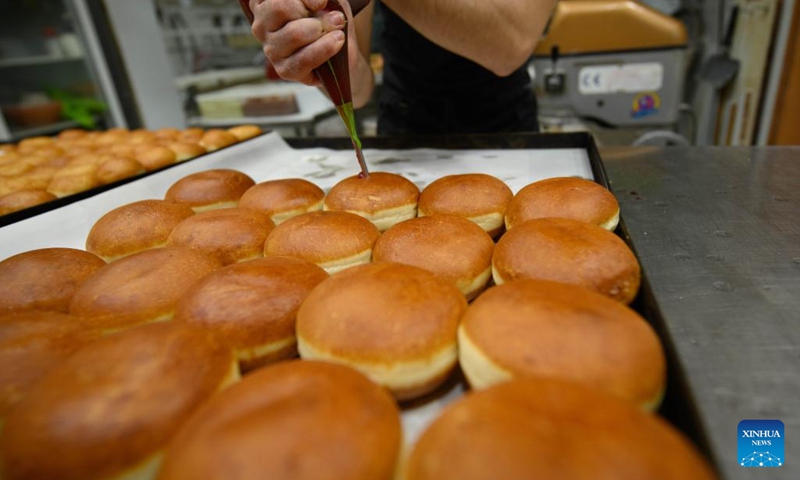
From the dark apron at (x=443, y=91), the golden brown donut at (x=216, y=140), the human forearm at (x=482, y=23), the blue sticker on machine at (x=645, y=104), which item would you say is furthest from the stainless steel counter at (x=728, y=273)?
the golden brown donut at (x=216, y=140)

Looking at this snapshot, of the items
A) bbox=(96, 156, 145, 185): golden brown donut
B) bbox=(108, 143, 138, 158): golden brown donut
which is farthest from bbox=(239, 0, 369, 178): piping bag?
bbox=(108, 143, 138, 158): golden brown donut

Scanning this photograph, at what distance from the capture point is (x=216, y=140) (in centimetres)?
239

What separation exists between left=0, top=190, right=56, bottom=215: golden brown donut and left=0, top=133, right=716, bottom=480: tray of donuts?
2.26 feet

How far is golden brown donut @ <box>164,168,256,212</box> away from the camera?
155 centimetres

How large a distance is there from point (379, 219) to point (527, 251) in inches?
23.1

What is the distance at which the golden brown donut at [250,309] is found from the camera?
81cm

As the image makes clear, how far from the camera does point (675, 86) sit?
3.06 m

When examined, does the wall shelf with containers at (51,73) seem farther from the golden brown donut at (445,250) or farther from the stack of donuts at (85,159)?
the golden brown donut at (445,250)

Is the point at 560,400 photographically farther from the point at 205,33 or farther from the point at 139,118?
the point at 205,33

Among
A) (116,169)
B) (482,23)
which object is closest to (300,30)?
(482,23)

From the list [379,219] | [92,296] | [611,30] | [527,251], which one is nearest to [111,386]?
[92,296]

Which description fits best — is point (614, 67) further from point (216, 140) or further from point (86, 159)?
point (86, 159)

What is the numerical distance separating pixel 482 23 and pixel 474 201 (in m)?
0.64

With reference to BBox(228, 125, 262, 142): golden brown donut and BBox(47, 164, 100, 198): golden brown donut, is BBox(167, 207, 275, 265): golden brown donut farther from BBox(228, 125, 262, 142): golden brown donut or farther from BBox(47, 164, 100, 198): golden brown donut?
BBox(228, 125, 262, 142): golden brown donut
